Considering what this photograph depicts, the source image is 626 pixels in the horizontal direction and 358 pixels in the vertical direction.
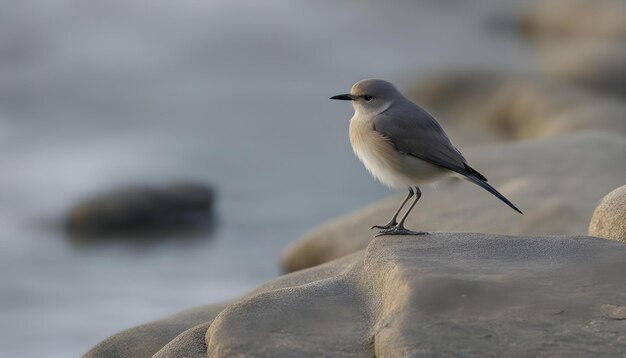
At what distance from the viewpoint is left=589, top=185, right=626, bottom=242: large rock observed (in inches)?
192

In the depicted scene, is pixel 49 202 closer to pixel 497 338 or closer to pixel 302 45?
pixel 302 45

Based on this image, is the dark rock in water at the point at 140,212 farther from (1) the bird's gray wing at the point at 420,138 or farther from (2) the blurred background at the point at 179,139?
(1) the bird's gray wing at the point at 420,138

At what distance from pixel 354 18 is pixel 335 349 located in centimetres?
1121

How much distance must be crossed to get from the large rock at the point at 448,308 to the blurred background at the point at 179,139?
2919 millimetres

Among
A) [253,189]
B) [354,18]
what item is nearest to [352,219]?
[253,189]

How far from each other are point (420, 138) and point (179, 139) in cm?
594

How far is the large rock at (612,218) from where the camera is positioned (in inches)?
192

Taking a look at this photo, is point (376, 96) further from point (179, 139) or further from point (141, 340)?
point (179, 139)

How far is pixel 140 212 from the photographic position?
8.92m

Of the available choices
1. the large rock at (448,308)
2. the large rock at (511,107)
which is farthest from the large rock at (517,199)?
the large rock at (448,308)

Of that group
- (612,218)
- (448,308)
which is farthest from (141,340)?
(612,218)

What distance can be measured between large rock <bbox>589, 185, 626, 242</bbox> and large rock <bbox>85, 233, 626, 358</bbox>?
55cm

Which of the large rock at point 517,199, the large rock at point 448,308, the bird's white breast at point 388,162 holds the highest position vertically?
the bird's white breast at point 388,162

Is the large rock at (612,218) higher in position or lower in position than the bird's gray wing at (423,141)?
lower
